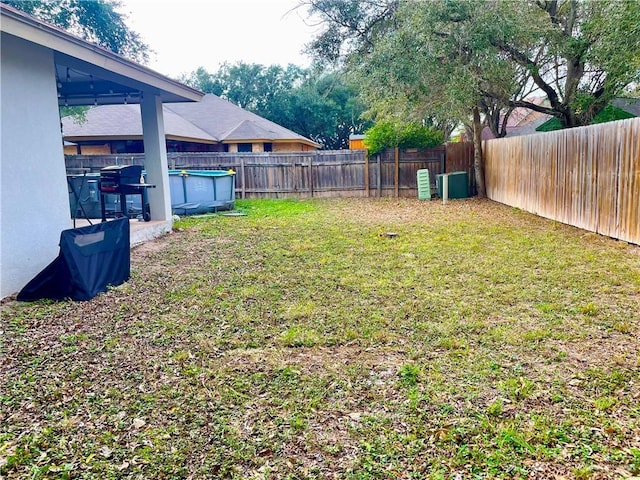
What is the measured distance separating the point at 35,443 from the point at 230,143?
16889 millimetres

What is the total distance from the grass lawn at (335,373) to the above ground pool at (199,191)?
464cm

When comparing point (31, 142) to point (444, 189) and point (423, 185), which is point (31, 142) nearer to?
point (444, 189)

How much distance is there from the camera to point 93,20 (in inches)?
504

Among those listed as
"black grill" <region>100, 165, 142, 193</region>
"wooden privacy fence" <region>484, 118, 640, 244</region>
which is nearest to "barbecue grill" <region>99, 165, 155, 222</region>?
"black grill" <region>100, 165, 142, 193</region>

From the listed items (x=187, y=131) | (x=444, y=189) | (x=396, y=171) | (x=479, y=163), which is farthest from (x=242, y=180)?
(x=479, y=163)

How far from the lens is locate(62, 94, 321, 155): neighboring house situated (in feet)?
51.3

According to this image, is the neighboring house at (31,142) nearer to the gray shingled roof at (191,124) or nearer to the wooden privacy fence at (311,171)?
the wooden privacy fence at (311,171)

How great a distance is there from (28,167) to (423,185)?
1007cm

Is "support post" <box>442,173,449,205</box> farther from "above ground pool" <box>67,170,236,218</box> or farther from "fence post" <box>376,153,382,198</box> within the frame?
"above ground pool" <box>67,170,236,218</box>

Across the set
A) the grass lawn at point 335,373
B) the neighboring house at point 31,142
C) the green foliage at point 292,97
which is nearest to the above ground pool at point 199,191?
the neighboring house at point 31,142

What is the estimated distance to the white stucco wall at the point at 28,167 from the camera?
4.12 m

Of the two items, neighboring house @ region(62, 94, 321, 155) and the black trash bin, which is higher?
neighboring house @ region(62, 94, 321, 155)

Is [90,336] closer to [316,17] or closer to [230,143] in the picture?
[316,17]

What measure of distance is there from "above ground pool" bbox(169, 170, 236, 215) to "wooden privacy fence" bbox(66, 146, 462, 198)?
291 centimetres
